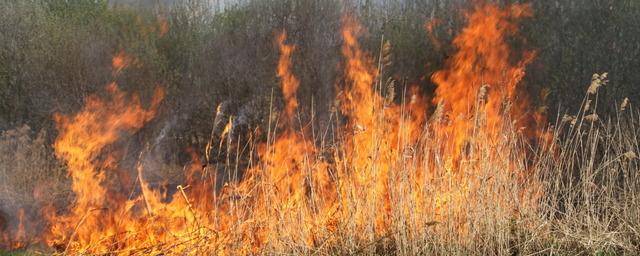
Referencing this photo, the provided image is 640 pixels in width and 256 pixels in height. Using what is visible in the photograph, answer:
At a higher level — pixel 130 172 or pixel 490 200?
pixel 490 200

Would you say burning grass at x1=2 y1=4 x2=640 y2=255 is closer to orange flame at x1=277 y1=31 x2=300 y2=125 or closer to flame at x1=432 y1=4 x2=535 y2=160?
flame at x1=432 y1=4 x2=535 y2=160

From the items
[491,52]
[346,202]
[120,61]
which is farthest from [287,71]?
[346,202]

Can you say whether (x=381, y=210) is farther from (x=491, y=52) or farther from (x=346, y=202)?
(x=491, y=52)

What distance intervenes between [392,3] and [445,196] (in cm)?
797

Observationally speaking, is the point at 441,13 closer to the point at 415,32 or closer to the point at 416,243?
the point at 415,32

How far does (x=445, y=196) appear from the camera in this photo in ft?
14.8

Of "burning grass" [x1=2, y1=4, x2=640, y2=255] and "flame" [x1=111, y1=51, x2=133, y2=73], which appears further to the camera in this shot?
"flame" [x1=111, y1=51, x2=133, y2=73]

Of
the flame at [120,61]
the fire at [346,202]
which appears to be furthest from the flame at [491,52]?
the flame at [120,61]

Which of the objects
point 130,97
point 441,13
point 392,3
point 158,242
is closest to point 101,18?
point 130,97

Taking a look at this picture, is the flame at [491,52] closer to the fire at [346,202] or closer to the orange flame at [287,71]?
the orange flame at [287,71]

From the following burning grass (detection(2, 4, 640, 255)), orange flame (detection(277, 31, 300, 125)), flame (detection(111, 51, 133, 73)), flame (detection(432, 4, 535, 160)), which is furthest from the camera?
flame (detection(111, 51, 133, 73))

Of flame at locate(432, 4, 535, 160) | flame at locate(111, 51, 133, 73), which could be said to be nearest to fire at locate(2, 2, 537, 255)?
flame at locate(432, 4, 535, 160)

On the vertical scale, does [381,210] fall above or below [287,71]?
above

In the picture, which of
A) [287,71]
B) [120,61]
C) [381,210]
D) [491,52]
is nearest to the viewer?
[381,210]
